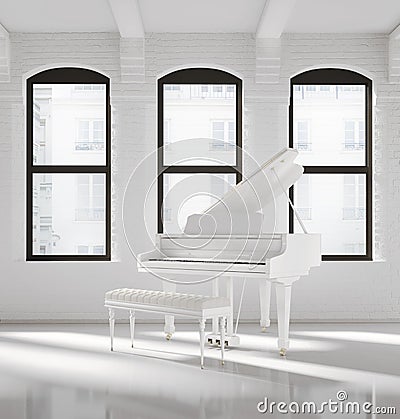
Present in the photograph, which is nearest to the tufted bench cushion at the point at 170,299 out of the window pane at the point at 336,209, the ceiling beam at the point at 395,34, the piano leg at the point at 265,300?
the piano leg at the point at 265,300

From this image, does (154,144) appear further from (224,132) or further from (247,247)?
(247,247)

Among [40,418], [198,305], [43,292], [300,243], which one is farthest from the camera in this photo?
[43,292]

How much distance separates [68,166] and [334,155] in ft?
10.4

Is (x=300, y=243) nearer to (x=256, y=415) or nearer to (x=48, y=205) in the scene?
(x=256, y=415)

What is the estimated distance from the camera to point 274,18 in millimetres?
8305

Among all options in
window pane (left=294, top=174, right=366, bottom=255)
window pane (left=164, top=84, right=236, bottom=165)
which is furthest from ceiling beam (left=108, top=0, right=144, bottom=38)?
window pane (left=294, top=174, right=366, bottom=255)

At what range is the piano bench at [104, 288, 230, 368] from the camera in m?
6.29

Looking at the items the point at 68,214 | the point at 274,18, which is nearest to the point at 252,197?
the point at 274,18

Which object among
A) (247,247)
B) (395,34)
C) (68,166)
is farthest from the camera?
(68,166)

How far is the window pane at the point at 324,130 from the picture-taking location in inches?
376

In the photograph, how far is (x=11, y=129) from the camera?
30.3 ft

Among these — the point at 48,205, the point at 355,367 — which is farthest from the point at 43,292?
the point at 355,367

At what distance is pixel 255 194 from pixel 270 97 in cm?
252

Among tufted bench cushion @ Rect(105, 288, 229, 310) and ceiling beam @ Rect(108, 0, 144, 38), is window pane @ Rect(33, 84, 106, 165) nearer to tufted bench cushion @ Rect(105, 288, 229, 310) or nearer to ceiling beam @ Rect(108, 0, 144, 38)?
ceiling beam @ Rect(108, 0, 144, 38)
